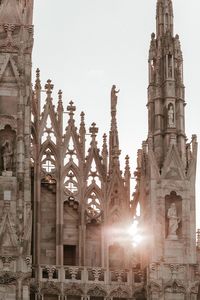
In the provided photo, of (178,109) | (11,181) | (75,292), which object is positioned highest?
(178,109)

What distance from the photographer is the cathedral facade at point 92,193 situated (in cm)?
2909

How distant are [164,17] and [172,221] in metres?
5.97

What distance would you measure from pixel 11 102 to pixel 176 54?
497 cm

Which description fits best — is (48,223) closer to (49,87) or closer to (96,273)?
(96,273)

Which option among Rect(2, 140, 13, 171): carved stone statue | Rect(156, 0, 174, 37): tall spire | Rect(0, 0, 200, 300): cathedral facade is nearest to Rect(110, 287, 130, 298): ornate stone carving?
Rect(0, 0, 200, 300): cathedral facade

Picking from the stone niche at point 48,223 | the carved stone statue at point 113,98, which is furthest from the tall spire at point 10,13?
the stone niche at point 48,223

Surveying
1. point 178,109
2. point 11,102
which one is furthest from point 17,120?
point 178,109

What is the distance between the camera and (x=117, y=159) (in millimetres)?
31031

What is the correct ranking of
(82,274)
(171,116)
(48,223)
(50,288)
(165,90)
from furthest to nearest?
(165,90), (171,116), (48,223), (82,274), (50,288)

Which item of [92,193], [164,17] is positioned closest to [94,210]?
[92,193]

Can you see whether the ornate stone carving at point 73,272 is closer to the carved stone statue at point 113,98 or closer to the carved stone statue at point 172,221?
the carved stone statue at point 172,221

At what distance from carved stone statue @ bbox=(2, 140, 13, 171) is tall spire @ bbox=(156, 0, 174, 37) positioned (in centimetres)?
557

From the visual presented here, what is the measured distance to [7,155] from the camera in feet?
96.0

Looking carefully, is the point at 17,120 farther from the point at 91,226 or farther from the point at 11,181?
the point at 91,226
